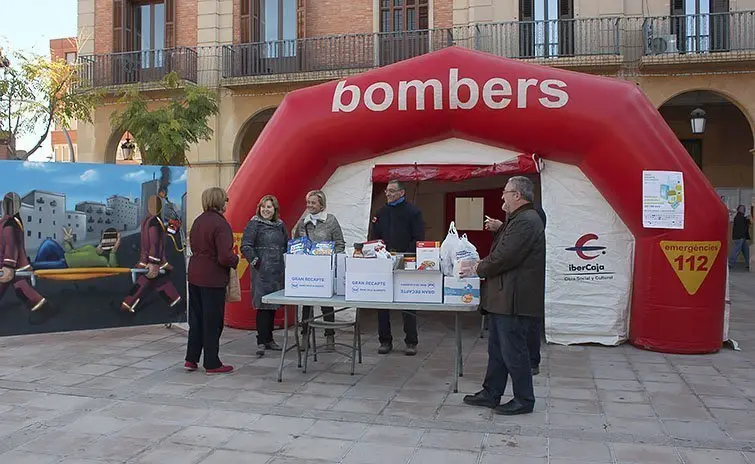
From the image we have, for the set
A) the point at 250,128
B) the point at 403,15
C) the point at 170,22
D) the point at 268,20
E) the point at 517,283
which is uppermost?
the point at 170,22

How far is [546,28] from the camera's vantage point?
16.9 metres

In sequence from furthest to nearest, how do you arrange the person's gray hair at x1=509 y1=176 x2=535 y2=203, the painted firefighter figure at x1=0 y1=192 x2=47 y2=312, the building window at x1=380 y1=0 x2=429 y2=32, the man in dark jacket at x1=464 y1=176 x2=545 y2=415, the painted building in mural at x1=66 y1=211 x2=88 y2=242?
the building window at x1=380 y1=0 x2=429 y2=32 < the painted building in mural at x1=66 y1=211 x2=88 y2=242 < the painted firefighter figure at x1=0 y1=192 x2=47 y2=312 < the person's gray hair at x1=509 y1=176 x2=535 y2=203 < the man in dark jacket at x1=464 y1=176 x2=545 y2=415

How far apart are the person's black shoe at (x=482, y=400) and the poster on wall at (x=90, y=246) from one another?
423 centimetres

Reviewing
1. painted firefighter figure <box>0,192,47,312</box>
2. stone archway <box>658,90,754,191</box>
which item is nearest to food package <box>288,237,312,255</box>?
painted firefighter figure <box>0,192,47,312</box>

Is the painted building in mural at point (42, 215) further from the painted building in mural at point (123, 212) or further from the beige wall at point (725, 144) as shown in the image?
the beige wall at point (725, 144)

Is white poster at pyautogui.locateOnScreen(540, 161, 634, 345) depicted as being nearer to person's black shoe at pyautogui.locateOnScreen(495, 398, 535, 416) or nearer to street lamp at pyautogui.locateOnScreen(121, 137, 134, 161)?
person's black shoe at pyautogui.locateOnScreen(495, 398, 535, 416)

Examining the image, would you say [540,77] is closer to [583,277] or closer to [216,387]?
[583,277]

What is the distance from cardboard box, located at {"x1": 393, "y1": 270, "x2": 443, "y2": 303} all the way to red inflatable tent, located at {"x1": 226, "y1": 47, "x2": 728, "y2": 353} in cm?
244

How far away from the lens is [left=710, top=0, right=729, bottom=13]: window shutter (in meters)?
16.4

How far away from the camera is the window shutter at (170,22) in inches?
789

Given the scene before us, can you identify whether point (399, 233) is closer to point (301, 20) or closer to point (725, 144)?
point (301, 20)

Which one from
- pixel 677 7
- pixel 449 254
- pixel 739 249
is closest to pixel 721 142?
pixel 739 249

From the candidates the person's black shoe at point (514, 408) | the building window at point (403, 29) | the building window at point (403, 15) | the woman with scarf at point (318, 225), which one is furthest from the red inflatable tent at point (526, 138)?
the building window at point (403, 15)

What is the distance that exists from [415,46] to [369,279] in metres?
13.4
